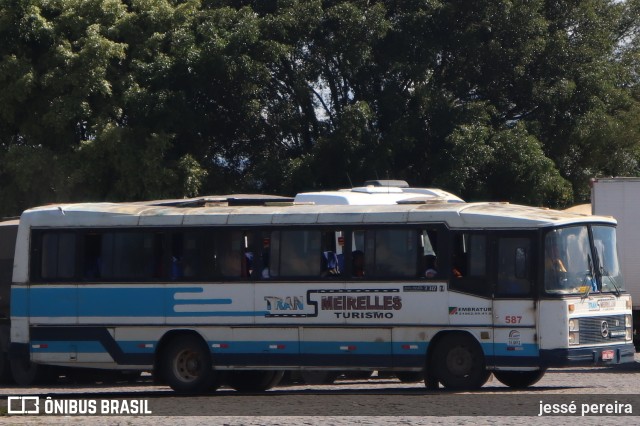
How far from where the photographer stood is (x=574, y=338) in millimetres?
15242

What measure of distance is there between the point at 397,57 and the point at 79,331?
1523 cm

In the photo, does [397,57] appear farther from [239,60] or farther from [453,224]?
[453,224]

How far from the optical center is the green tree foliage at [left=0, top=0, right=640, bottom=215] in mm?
28109

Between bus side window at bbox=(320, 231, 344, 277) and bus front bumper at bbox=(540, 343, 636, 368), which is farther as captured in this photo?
bus side window at bbox=(320, 231, 344, 277)

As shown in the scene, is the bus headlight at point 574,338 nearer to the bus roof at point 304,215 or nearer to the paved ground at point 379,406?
the paved ground at point 379,406

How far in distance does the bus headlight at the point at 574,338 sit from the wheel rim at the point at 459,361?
4.74 feet

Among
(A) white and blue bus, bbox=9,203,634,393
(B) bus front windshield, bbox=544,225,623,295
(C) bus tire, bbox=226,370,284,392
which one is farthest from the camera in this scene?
(C) bus tire, bbox=226,370,284,392

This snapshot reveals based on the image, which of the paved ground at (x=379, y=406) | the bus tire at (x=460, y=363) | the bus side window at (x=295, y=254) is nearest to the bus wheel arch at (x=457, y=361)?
the bus tire at (x=460, y=363)

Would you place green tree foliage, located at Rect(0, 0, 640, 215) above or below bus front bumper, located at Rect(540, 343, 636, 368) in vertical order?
above

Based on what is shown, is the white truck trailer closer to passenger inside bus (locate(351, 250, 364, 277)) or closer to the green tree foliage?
the green tree foliage

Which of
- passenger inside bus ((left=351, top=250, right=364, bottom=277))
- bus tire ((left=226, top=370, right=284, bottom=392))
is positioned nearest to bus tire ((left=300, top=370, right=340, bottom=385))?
bus tire ((left=226, top=370, right=284, bottom=392))

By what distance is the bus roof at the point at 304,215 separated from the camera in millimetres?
15789

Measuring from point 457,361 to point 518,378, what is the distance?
1.33 metres

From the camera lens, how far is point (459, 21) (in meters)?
30.7
